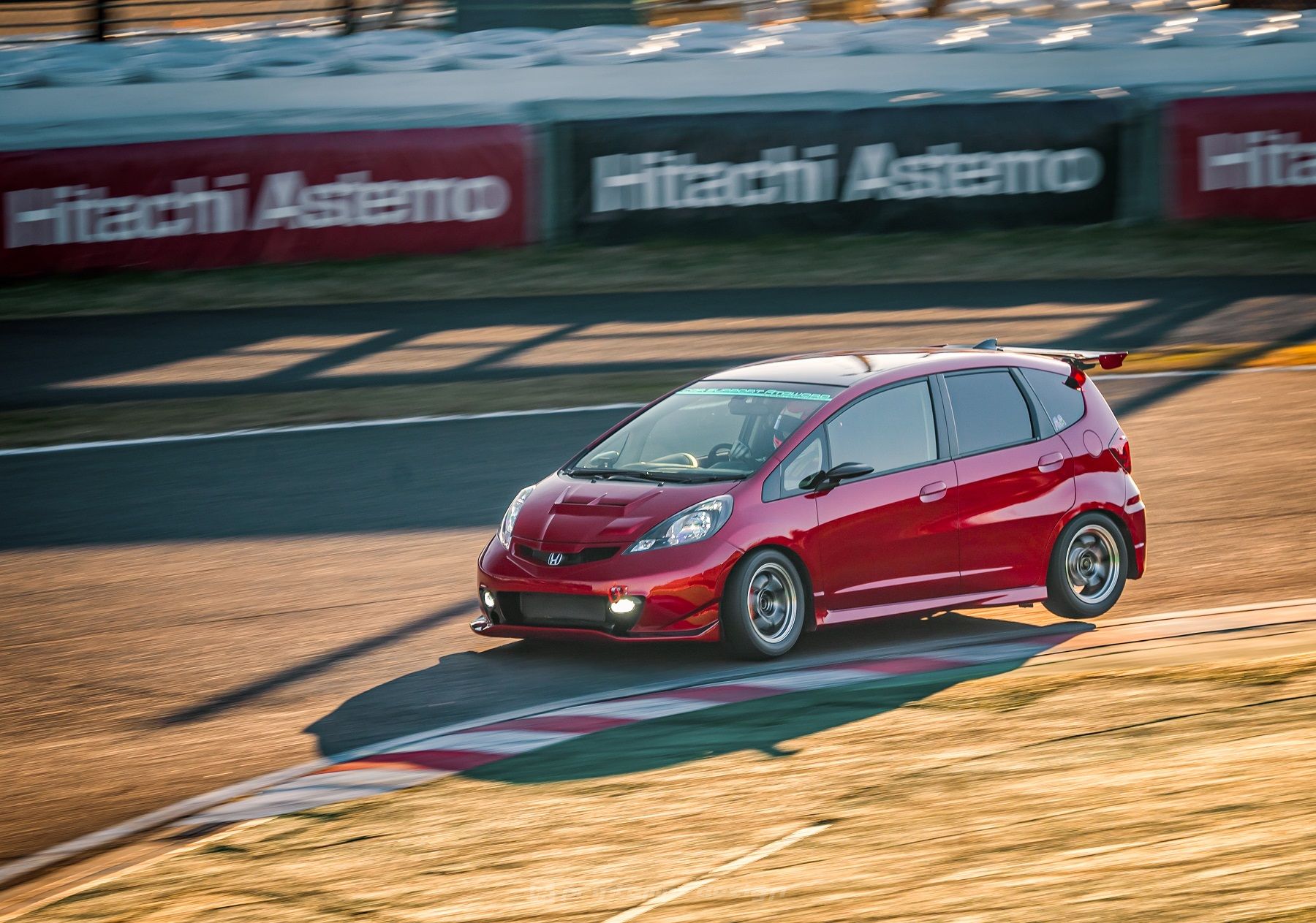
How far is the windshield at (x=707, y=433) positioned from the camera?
948 centimetres

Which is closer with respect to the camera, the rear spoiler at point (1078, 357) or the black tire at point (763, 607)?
the black tire at point (763, 607)

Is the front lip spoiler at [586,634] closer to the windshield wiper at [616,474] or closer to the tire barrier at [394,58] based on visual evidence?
the windshield wiper at [616,474]

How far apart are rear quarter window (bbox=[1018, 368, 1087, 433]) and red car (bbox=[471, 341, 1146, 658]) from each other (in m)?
0.01

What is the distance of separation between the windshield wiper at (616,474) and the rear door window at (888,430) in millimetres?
929

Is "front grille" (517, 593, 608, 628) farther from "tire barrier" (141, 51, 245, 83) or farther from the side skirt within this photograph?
"tire barrier" (141, 51, 245, 83)

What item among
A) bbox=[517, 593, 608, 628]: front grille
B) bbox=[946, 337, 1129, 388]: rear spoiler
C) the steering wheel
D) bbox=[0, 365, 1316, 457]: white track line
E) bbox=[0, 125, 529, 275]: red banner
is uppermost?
bbox=[0, 125, 529, 275]: red banner

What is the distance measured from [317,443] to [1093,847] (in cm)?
1042

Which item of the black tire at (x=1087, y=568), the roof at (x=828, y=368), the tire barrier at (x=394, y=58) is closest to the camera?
the roof at (x=828, y=368)

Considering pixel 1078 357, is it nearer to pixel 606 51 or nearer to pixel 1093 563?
pixel 1093 563

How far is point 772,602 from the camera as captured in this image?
9289mm

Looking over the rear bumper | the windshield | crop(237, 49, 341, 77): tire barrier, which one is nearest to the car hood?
the windshield

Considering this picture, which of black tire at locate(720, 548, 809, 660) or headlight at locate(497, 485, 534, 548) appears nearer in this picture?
black tire at locate(720, 548, 809, 660)

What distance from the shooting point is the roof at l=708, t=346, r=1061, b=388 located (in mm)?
9938

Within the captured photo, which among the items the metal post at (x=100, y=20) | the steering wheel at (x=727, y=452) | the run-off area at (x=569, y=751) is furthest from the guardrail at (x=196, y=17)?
the steering wheel at (x=727, y=452)
